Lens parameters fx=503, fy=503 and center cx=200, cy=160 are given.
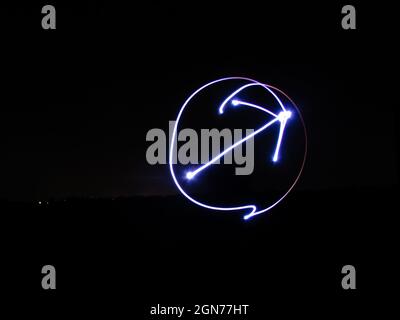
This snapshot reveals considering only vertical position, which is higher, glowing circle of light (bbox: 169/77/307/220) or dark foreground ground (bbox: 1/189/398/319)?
glowing circle of light (bbox: 169/77/307/220)

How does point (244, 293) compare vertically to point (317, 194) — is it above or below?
below

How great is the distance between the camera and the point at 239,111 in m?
3.38

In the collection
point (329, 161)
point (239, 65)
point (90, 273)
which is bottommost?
point (90, 273)

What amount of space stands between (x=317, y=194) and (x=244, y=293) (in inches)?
32.9

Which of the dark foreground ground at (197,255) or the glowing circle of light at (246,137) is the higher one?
the glowing circle of light at (246,137)

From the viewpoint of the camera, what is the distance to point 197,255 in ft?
11.0

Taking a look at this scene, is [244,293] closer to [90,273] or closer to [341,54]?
[90,273]

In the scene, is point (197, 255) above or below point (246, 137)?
below

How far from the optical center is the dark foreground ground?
325cm

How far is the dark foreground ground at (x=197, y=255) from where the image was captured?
10.7 feet
